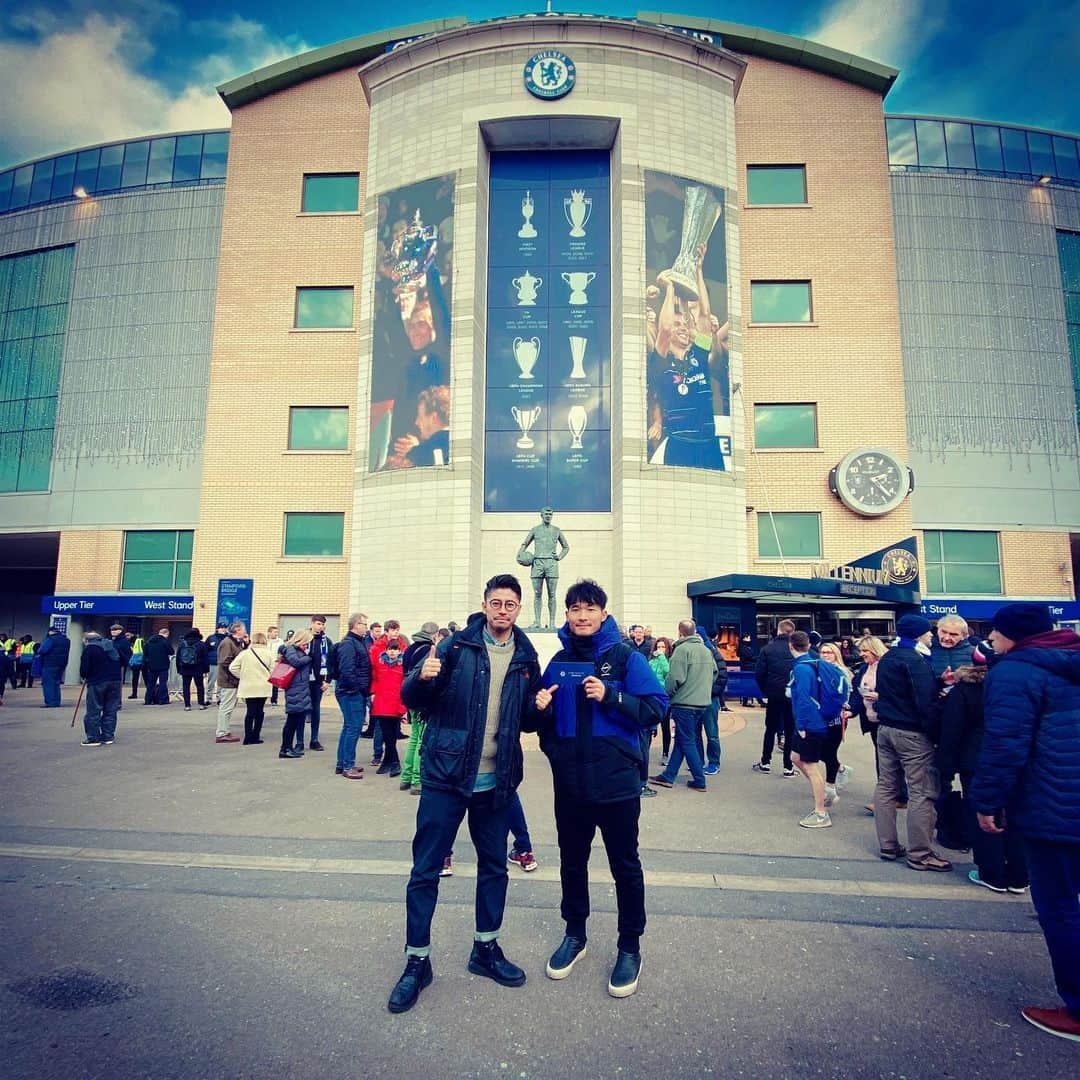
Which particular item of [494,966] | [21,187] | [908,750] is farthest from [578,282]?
[21,187]

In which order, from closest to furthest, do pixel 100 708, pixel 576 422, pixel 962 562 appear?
1. pixel 100 708
2. pixel 576 422
3. pixel 962 562

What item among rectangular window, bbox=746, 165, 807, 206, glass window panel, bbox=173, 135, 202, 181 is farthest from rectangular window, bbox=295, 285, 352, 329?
rectangular window, bbox=746, 165, 807, 206

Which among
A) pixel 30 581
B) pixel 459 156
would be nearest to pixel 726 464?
pixel 459 156

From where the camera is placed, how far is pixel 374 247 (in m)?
23.0

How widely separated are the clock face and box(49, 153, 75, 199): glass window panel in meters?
32.1

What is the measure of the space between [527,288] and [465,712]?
21130 mm

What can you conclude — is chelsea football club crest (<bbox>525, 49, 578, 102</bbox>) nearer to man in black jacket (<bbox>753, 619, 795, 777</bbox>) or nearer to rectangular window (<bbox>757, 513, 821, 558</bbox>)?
rectangular window (<bbox>757, 513, 821, 558</bbox>)

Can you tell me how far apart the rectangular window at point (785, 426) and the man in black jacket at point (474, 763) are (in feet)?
68.0

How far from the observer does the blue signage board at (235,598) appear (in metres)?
22.2

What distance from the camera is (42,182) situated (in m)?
28.8

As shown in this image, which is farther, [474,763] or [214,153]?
[214,153]

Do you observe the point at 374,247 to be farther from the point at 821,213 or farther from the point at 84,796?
the point at 84,796

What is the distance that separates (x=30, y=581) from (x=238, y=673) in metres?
31.1

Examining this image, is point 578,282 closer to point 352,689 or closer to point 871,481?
A: point 871,481
